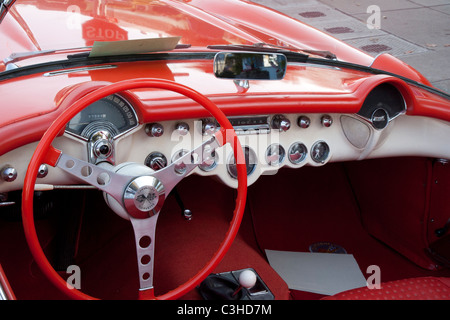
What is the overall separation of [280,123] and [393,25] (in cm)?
551

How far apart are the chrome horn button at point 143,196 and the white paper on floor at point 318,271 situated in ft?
4.25

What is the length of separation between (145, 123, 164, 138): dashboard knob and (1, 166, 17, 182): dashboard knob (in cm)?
48

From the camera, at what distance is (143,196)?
1770mm

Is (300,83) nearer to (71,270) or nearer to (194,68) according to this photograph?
(194,68)

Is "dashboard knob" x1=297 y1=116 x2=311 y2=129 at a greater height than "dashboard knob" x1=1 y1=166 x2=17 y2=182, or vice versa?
"dashboard knob" x1=297 y1=116 x2=311 y2=129

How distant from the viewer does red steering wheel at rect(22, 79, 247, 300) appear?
5.39 feet

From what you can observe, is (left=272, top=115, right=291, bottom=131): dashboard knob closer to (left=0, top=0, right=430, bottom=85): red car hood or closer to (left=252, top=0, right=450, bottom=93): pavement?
(left=0, top=0, right=430, bottom=85): red car hood

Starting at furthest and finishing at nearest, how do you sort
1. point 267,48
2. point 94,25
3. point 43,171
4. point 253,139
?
point 94,25 < point 267,48 < point 253,139 < point 43,171

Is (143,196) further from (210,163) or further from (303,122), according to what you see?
(303,122)

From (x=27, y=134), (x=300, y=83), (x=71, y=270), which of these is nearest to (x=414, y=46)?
(x=300, y=83)

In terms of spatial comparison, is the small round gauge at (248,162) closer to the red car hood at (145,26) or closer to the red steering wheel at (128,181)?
the red steering wheel at (128,181)

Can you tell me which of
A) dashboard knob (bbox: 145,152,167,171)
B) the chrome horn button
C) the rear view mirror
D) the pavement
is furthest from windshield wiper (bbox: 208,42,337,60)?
the pavement

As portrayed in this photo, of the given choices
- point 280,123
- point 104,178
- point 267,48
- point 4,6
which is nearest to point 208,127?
point 280,123

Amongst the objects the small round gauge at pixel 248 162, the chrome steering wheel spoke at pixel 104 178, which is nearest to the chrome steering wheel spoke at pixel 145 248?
the chrome steering wheel spoke at pixel 104 178
